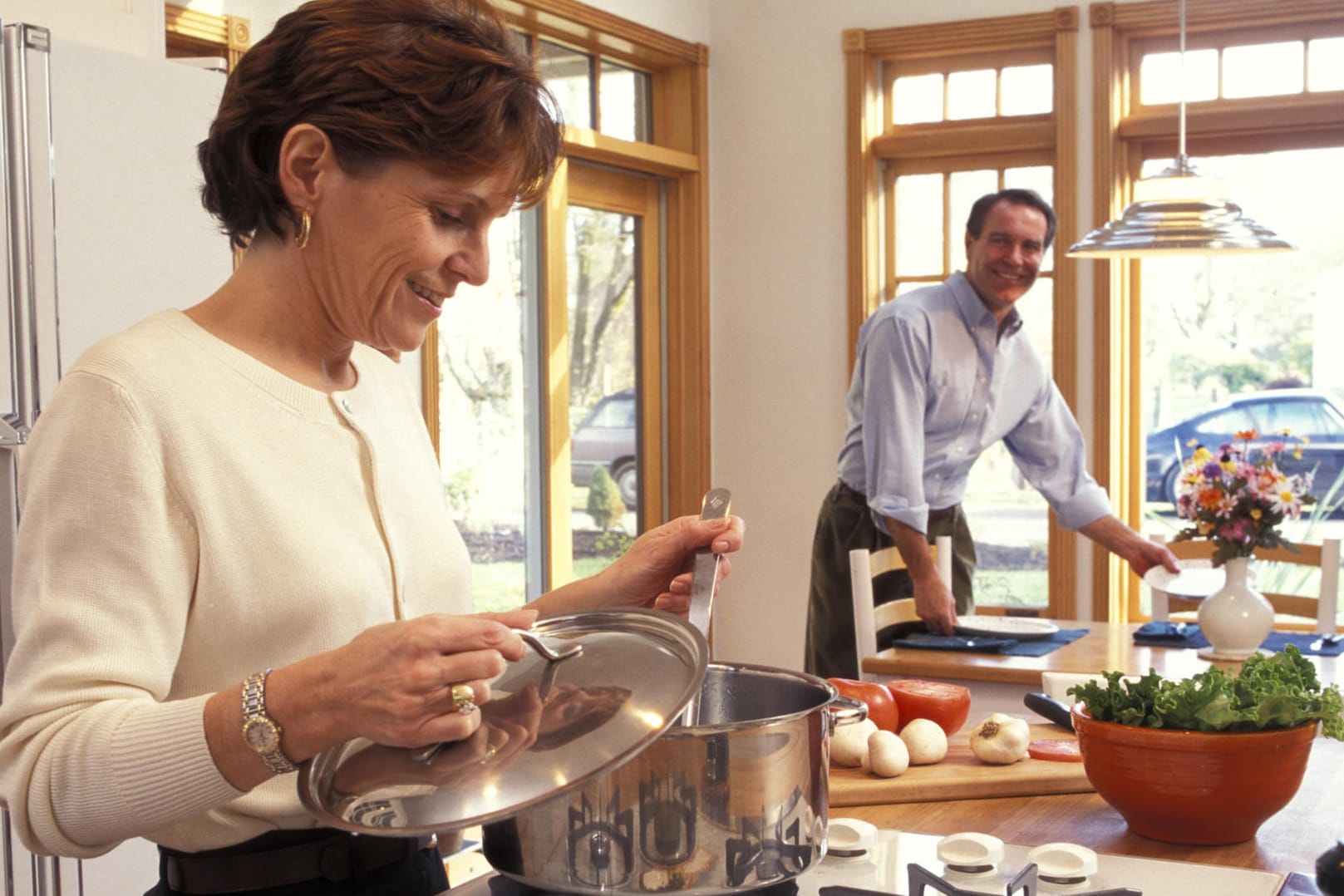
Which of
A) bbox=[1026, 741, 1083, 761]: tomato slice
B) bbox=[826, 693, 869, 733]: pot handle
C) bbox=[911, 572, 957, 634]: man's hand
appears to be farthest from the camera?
bbox=[911, 572, 957, 634]: man's hand

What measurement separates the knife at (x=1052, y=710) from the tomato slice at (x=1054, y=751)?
0.07m

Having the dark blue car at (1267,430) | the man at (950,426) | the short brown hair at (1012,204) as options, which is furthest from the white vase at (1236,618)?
the dark blue car at (1267,430)

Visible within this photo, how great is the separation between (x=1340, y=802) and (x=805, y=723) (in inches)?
31.9

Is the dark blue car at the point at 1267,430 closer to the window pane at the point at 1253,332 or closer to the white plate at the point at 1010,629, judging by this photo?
the window pane at the point at 1253,332

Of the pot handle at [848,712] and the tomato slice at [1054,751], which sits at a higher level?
the pot handle at [848,712]

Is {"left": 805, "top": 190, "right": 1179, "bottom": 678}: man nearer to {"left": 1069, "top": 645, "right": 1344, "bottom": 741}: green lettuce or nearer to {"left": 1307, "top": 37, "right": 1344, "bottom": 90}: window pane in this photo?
{"left": 1307, "top": 37, "right": 1344, "bottom": 90}: window pane

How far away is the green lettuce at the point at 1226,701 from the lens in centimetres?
→ 137

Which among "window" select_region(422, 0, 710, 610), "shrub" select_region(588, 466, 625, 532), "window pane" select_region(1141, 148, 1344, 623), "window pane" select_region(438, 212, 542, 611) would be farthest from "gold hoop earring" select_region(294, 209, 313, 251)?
"window pane" select_region(1141, 148, 1344, 623)

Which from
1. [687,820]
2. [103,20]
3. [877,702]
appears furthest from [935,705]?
[103,20]

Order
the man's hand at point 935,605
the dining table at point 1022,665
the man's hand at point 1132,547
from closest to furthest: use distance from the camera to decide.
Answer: the dining table at point 1022,665, the man's hand at point 935,605, the man's hand at point 1132,547

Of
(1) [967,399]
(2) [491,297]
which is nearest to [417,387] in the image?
(2) [491,297]

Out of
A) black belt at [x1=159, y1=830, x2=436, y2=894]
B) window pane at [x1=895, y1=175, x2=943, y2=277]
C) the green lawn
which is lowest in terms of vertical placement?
the green lawn

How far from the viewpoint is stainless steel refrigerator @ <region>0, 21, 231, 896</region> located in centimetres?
226

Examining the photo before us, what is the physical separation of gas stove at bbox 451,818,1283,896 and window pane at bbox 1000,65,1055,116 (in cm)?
398
